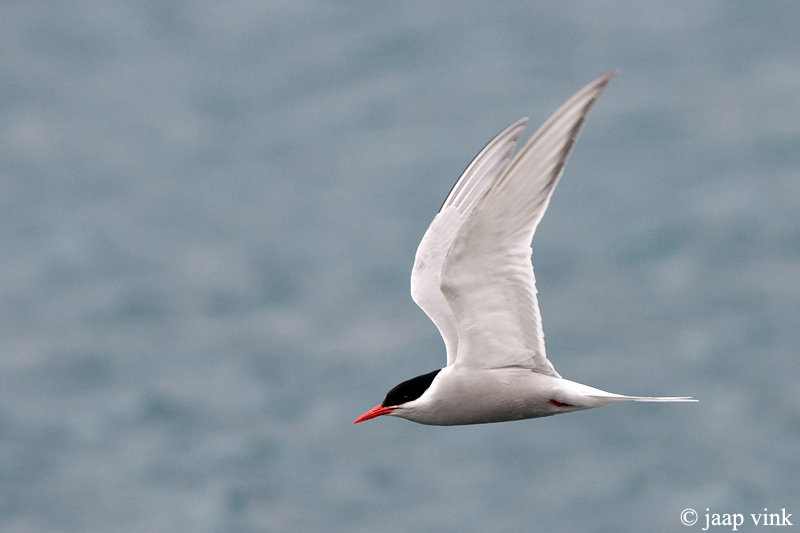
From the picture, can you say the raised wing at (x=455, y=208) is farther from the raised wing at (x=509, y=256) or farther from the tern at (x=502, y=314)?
the raised wing at (x=509, y=256)

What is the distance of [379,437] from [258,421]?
5173 millimetres

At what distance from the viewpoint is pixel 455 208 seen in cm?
953

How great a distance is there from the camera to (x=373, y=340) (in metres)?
40.4

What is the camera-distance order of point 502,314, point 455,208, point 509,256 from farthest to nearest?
point 455,208, point 502,314, point 509,256

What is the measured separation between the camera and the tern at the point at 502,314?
6465 millimetres

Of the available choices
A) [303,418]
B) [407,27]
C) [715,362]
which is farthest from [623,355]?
[407,27]

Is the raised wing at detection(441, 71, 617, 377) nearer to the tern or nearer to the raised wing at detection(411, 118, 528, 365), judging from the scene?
the tern

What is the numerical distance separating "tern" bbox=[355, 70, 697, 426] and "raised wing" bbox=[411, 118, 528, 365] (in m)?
0.32

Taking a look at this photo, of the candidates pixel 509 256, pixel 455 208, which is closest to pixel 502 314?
pixel 509 256

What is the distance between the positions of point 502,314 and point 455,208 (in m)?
2.25

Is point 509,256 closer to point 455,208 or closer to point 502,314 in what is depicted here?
point 502,314

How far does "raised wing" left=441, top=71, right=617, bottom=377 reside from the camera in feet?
20.7

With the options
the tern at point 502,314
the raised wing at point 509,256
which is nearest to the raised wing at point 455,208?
the tern at point 502,314

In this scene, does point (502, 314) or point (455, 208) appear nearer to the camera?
point (502, 314)
